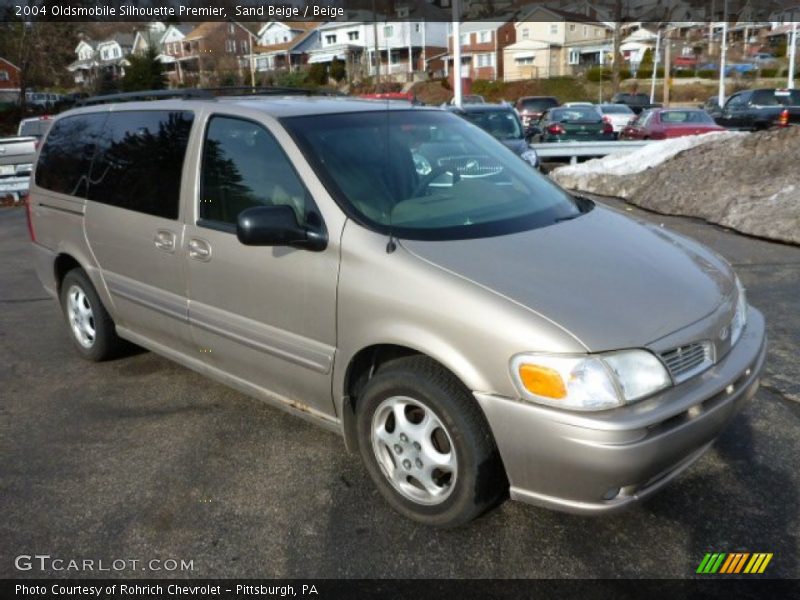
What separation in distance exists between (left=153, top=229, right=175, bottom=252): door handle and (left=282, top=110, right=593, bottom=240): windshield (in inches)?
37.0

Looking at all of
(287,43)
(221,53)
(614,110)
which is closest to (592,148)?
(614,110)

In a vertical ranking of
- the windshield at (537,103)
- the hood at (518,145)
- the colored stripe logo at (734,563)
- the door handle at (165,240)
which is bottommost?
the colored stripe logo at (734,563)

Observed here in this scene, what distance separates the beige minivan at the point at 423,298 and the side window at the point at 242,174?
0.4 inches

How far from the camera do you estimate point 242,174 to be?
3621mm

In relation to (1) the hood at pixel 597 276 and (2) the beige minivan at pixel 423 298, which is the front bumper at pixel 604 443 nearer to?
(2) the beige minivan at pixel 423 298

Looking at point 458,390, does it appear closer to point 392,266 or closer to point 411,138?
point 392,266

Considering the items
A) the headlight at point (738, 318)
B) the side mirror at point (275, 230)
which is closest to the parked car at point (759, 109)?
the headlight at point (738, 318)

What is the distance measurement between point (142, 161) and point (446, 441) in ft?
8.25

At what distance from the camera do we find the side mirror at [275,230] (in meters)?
3.07

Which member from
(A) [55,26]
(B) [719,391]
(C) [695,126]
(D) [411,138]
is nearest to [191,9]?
(A) [55,26]

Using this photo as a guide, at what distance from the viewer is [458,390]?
276 cm

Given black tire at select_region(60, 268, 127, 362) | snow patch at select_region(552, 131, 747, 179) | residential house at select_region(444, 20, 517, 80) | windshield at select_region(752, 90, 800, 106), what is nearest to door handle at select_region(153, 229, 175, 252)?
black tire at select_region(60, 268, 127, 362)

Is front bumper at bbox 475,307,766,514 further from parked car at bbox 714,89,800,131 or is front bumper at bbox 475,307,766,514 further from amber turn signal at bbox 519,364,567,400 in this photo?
parked car at bbox 714,89,800,131

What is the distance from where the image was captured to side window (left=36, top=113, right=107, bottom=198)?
4.68 metres
